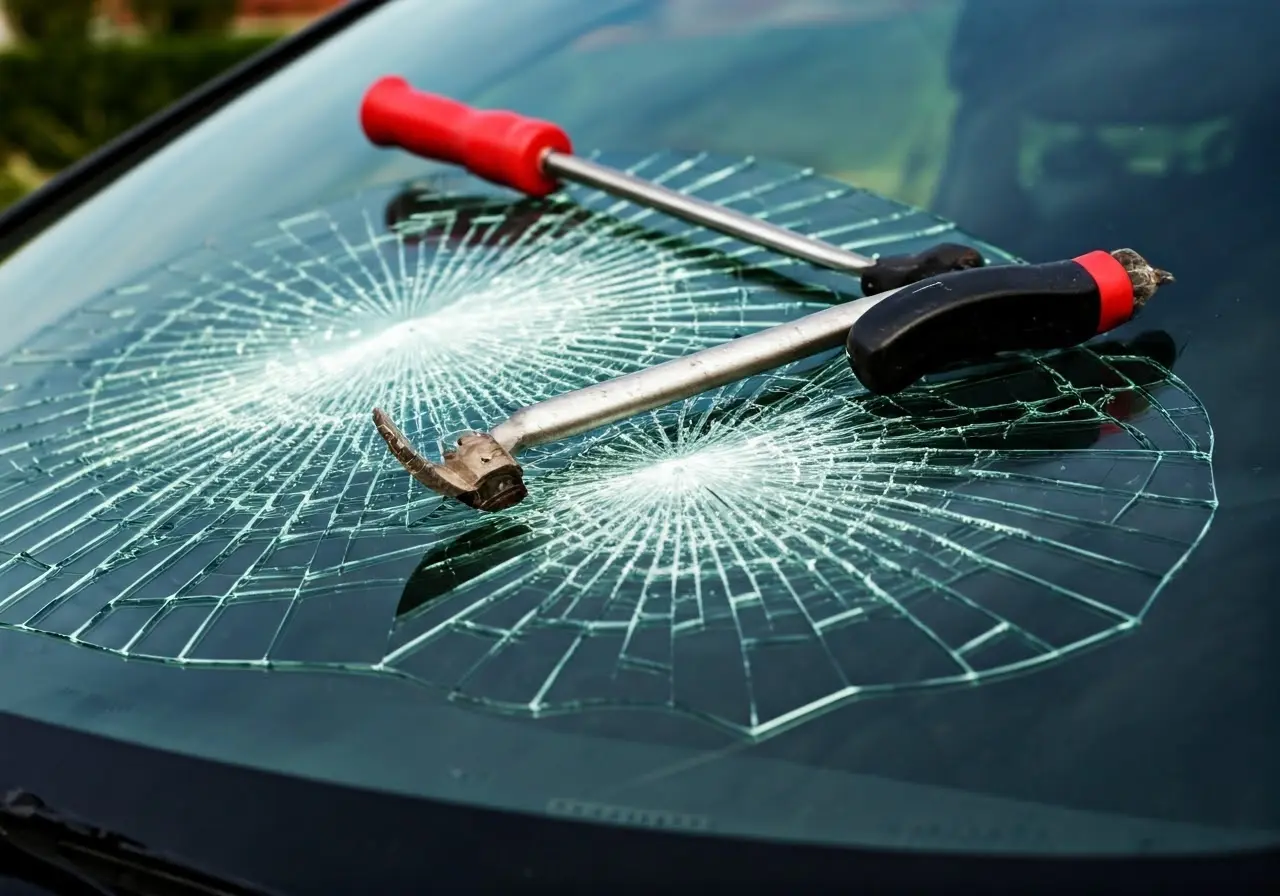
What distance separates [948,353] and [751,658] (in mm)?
346

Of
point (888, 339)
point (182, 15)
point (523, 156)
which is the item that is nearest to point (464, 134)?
point (523, 156)

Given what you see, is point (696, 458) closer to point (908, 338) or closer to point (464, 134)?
point (908, 338)

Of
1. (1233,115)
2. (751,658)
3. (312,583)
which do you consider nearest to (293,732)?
(312,583)

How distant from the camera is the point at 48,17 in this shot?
1003 centimetres

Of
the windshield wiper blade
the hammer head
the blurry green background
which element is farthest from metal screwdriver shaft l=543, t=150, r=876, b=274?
the blurry green background

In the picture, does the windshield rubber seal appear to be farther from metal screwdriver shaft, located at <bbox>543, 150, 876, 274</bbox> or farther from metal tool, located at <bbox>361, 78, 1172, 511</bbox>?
metal tool, located at <bbox>361, 78, 1172, 511</bbox>

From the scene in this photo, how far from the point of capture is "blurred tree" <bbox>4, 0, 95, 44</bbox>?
32.3 feet

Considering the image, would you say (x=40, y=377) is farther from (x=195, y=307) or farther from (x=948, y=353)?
(x=948, y=353)

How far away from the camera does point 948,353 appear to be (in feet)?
3.86

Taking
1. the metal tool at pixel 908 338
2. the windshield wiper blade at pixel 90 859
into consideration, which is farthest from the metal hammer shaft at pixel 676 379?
the windshield wiper blade at pixel 90 859

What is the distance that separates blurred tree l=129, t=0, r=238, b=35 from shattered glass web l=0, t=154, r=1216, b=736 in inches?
385

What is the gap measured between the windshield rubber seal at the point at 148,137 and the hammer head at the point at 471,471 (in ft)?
2.75

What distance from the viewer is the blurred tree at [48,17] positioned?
32.3ft

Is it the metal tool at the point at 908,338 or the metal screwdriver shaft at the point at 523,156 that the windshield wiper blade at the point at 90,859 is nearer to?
the metal tool at the point at 908,338
